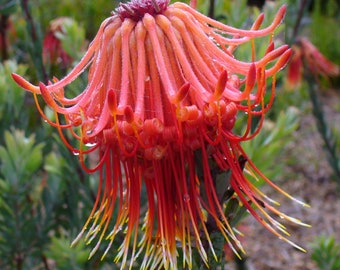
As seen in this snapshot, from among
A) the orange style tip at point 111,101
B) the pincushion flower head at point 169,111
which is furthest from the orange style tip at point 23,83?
the orange style tip at point 111,101

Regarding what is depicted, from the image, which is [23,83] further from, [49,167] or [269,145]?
[269,145]

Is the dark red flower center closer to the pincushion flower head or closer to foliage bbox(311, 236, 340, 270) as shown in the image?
the pincushion flower head

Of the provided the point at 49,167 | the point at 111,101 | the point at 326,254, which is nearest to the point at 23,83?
the point at 111,101

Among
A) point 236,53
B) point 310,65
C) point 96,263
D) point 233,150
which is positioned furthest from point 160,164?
point 310,65

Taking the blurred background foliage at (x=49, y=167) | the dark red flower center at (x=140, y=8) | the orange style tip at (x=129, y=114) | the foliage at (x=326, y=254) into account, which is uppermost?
the dark red flower center at (x=140, y=8)

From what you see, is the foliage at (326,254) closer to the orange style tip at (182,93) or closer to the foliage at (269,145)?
the foliage at (269,145)

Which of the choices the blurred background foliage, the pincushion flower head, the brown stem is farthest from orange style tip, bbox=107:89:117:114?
the brown stem
